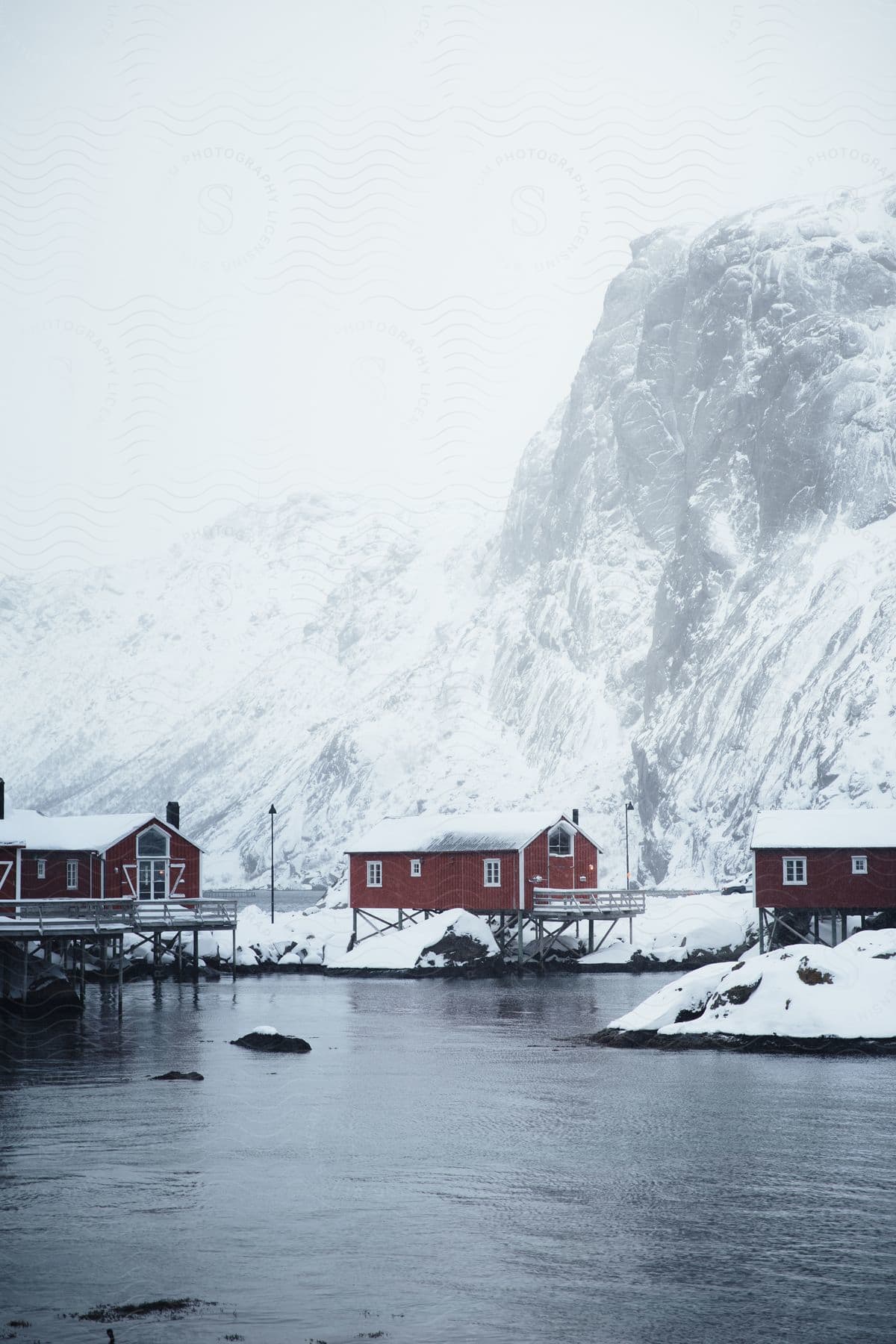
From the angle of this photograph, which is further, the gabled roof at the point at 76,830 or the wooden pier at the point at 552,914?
the wooden pier at the point at 552,914

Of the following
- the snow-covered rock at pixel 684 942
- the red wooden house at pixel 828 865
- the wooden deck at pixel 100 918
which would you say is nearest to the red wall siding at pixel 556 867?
the snow-covered rock at pixel 684 942

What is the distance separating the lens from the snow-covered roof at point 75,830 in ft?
232

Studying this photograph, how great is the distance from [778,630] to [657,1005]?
15326 centimetres

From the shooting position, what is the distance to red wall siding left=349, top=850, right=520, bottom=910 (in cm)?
8056

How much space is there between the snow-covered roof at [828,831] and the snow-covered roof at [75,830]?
29916 millimetres

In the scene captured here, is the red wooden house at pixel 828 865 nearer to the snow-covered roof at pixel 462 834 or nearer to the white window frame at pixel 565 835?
the white window frame at pixel 565 835

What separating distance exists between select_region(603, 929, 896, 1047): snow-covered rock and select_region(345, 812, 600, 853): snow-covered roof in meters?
39.8

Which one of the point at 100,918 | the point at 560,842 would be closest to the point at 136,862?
the point at 100,918

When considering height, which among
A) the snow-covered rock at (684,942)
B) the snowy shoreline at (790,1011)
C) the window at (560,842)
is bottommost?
the snow-covered rock at (684,942)

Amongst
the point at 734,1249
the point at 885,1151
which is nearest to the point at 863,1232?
the point at 734,1249

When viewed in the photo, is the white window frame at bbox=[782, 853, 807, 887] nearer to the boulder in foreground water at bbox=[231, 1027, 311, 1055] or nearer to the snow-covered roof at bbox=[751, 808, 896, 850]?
the snow-covered roof at bbox=[751, 808, 896, 850]

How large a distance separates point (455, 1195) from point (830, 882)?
51.9m

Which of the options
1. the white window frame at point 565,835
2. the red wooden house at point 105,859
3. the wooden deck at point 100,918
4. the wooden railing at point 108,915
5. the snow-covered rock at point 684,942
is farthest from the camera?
the white window frame at point 565,835

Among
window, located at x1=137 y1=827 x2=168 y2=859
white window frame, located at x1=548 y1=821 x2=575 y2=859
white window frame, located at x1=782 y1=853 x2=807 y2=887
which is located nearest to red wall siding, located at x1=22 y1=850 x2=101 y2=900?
window, located at x1=137 y1=827 x2=168 y2=859
